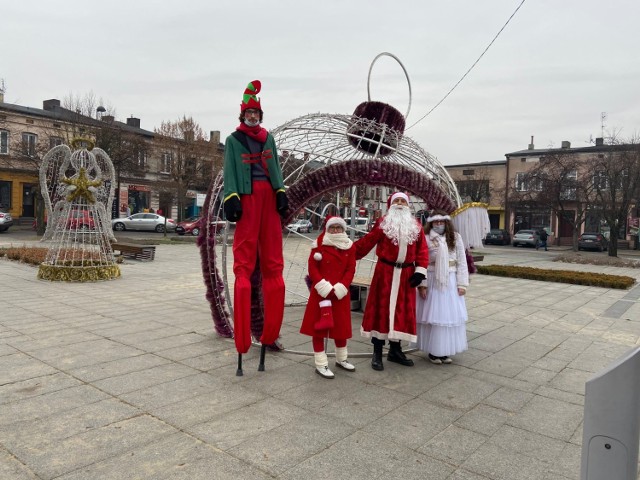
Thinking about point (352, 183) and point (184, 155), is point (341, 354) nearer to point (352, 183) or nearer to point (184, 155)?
point (352, 183)

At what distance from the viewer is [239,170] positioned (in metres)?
4.20

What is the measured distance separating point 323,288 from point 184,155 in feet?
93.8

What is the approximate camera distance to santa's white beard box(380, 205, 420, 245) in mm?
4512

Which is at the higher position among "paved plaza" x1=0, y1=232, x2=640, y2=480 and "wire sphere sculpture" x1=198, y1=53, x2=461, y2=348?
"wire sphere sculpture" x1=198, y1=53, x2=461, y2=348

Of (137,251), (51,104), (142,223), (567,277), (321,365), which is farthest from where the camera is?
(51,104)

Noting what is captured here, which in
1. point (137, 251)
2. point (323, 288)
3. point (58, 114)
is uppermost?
point (58, 114)

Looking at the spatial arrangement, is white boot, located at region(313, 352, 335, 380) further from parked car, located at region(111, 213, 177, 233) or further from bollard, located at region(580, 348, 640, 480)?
parked car, located at region(111, 213, 177, 233)

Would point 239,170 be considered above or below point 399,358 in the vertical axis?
above

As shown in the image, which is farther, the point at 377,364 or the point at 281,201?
the point at 377,364

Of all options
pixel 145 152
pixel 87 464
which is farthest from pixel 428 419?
pixel 145 152

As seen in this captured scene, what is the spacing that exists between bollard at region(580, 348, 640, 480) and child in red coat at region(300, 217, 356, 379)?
103 inches

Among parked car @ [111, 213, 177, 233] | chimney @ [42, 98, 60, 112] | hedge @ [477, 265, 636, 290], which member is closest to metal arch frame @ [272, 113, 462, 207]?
hedge @ [477, 265, 636, 290]

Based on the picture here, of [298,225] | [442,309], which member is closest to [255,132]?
[442,309]

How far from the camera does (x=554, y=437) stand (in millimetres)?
3244
